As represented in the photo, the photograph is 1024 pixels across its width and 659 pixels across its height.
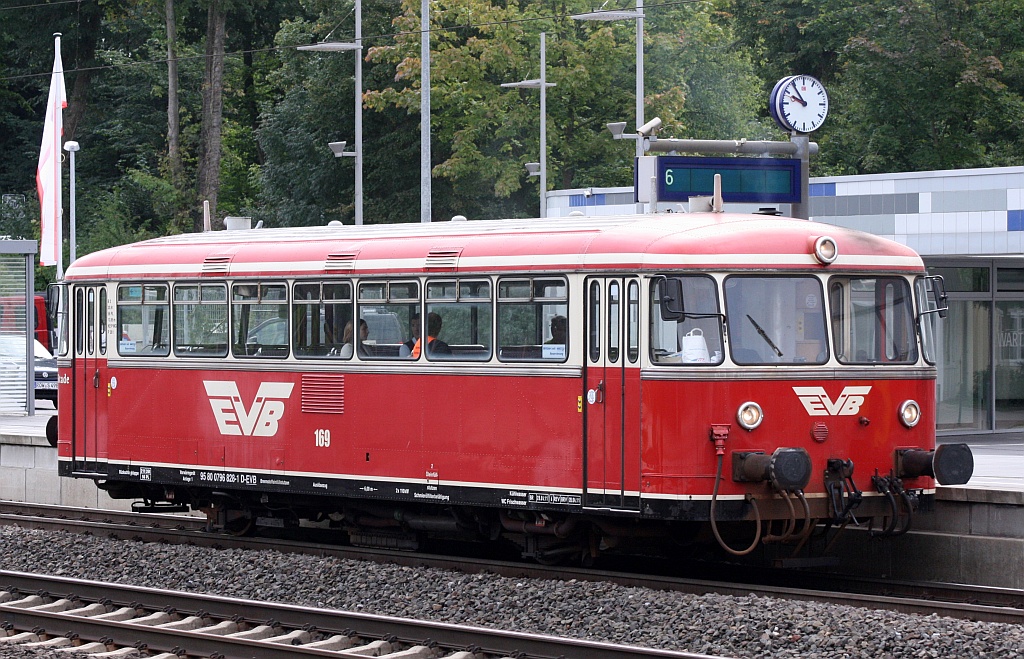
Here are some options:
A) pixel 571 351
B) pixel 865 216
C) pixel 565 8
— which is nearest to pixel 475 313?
pixel 571 351

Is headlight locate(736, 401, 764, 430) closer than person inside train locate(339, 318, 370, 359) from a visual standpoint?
Yes

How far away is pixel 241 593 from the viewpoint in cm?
1342

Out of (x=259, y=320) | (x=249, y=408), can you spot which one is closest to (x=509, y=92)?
(x=259, y=320)

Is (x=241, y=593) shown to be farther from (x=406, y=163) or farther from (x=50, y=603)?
(x=406, y=163)

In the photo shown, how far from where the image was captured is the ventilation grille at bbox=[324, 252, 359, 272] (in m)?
14.7

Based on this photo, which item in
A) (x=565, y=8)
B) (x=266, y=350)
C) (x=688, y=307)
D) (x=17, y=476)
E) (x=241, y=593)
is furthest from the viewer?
(x=565, y=8)

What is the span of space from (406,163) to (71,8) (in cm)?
1840

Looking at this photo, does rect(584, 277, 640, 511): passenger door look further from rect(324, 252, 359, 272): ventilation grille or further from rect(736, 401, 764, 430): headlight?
rect(324, 252, 359, 272): ventilation grille

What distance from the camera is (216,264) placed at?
15.8m

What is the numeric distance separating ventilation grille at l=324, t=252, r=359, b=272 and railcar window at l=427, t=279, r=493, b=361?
3.15 feet

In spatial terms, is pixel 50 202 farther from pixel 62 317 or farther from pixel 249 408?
pixel 249 408

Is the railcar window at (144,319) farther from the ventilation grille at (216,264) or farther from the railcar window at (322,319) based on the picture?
the railcar window at (322,319)

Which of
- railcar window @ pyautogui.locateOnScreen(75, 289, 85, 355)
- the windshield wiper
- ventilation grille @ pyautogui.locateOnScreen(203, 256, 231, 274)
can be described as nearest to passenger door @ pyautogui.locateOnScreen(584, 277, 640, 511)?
the windshield wiper

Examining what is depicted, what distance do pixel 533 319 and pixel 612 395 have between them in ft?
3.38
